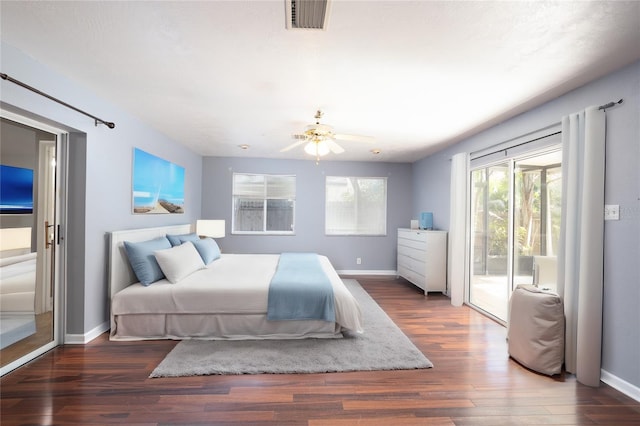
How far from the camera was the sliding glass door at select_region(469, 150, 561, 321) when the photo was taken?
3160 mm

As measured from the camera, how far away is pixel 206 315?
3.04m

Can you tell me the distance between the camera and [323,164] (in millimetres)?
6352

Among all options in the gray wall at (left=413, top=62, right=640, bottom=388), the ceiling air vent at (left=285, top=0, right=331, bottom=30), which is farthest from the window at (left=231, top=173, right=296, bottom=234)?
the gray wall at (left=413, top=62, right=640, bottom=388)

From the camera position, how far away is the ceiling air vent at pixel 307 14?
1.61 metres

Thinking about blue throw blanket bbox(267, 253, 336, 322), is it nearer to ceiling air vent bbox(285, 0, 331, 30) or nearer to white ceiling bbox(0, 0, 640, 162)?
white ceiling bbox(0, 0, 640, 162)

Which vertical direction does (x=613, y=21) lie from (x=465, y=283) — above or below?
above

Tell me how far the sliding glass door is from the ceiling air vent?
2.72 meters

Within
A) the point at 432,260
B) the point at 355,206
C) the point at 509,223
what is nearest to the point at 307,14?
the point at 509,223

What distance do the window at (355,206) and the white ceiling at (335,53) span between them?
3.01 meters

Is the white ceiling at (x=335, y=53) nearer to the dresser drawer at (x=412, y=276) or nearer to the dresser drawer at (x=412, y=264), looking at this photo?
the dresser drawer at (x=412, y=264)

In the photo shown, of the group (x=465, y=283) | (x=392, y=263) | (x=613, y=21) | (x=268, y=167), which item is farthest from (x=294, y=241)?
(x=613, y=21)

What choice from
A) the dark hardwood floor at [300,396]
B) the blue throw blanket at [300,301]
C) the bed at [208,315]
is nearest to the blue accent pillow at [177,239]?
the bed at [208,315]

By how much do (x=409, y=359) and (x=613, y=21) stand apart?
270 centimetres

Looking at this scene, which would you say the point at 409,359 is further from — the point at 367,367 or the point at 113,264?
the point at 113,264
